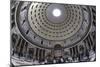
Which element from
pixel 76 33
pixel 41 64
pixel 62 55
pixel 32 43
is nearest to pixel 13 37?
pixel 32 43

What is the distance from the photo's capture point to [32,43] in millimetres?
2955

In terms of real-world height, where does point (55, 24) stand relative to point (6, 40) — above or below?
above

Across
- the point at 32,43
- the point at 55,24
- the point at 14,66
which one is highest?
the point at 55,24

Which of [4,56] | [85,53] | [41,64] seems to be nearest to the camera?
[4,56]

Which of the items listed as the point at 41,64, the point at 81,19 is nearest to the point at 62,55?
the point at 41,64

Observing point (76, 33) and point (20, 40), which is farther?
point (76, 33)

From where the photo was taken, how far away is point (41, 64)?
3.01 m

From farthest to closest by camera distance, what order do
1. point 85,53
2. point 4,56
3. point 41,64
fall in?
point 85,53, point 41,64, point 4,56

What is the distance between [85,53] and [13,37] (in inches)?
49.3

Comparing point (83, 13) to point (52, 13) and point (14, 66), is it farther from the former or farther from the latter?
point (14, 66)

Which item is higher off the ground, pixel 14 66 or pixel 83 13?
pixel 83 13

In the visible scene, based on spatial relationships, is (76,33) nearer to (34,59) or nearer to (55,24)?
(55,24)

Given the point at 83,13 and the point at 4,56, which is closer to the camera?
the point at 4,56

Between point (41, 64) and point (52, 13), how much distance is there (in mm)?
835
